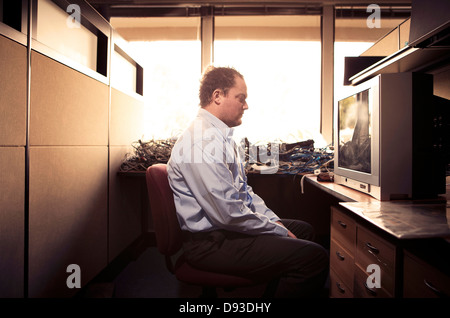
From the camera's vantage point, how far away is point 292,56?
9.77ft

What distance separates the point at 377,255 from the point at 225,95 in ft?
3.25

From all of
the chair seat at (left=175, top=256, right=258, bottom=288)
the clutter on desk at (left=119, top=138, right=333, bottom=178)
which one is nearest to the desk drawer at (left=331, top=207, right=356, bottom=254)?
the chair seat at (left=175, top=256, right=258, bottom=288)

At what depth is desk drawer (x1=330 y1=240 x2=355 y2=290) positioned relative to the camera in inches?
47.3

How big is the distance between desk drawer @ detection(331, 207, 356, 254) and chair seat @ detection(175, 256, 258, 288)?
0.48 meters

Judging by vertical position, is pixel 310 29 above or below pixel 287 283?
above

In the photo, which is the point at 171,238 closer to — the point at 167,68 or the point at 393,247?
the point at 393,247

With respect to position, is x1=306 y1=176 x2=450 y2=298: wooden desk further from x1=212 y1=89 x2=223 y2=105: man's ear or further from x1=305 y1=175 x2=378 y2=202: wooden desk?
x1=212 y1=89 x2=223 y2=105: man's ear

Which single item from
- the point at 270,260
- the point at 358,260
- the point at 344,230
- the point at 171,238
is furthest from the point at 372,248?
the point at 171,238

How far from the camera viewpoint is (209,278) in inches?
42.6

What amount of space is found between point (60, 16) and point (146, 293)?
1.79 m
